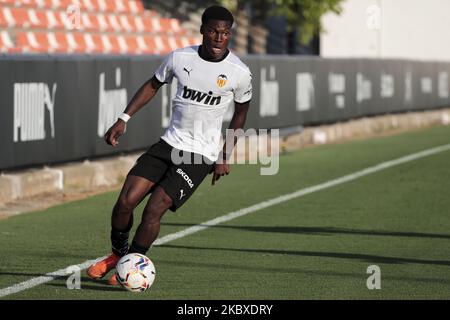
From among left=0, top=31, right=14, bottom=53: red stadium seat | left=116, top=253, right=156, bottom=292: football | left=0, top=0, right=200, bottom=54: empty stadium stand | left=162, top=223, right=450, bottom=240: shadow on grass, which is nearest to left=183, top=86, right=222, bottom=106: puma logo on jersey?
left=116, top=253, right=156, bottom=292: football

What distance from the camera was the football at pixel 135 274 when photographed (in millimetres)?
9633

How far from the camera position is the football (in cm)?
A: 963

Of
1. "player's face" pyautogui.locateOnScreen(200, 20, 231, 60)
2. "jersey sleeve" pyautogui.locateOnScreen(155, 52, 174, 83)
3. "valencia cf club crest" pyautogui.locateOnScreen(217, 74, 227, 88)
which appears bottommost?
"valencia cf club crest" pyautogui.locateOnScreen(217, 74, 227, 88)

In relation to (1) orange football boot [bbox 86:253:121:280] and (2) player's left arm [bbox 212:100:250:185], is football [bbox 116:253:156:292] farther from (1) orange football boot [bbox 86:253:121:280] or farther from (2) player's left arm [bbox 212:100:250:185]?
(2) player's left arm [bbox 212:100:250:185]

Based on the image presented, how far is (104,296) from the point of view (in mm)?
9562

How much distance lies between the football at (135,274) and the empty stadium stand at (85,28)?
1210cm

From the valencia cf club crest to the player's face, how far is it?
16 centimetres

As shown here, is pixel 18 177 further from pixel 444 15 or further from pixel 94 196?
pixel 444 15

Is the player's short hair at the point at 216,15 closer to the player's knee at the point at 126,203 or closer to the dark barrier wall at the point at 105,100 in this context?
the player's knee at the point at 126,203

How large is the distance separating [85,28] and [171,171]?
53.2 ft

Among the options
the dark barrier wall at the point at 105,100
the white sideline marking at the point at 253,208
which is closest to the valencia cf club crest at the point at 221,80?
the white sideline marking at the point at 253,208

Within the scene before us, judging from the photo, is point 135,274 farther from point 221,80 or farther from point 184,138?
point 221,80

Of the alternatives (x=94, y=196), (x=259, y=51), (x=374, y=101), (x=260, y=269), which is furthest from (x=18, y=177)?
(x=259, y=51)

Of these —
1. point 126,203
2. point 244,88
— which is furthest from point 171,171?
point 244,88
